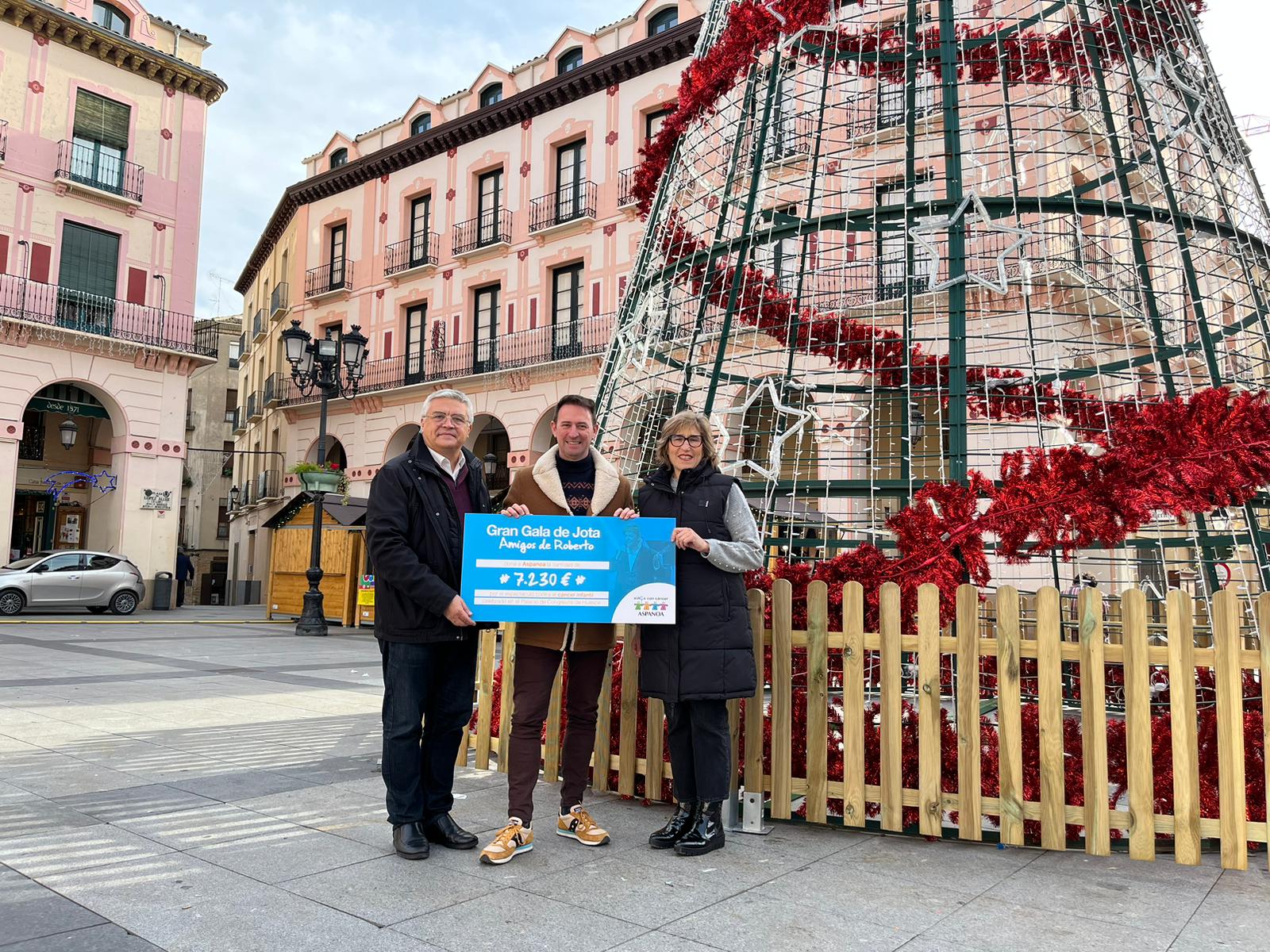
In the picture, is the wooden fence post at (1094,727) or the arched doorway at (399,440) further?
the arched doorway at (399,440)

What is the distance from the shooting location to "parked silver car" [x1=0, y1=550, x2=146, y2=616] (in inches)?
692

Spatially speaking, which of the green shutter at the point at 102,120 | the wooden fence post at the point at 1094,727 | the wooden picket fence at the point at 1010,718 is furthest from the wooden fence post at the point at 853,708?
the green shutter at the point at 102,120

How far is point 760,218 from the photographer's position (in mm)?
4391

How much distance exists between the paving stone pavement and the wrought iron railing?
1848 centimetres

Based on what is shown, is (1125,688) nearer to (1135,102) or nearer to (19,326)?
(1135,102)

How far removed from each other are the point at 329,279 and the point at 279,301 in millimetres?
2926

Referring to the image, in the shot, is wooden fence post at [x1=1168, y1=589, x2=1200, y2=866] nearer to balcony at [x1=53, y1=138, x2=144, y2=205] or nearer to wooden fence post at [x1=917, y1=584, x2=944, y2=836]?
wooden fence post at [x1=917, y1=584, x2=944, y2=836]

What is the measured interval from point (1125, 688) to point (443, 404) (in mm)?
2626

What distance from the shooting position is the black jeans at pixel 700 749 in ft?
11.2

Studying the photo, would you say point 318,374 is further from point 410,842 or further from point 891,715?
point 891,715

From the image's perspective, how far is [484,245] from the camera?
2331 cm

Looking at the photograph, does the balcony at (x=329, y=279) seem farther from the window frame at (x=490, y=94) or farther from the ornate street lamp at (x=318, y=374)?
the ornate street lamp at (x=318, y=374)

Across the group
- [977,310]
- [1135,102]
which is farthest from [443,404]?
[1135,102]

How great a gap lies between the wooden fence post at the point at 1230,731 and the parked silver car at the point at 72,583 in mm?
19588
